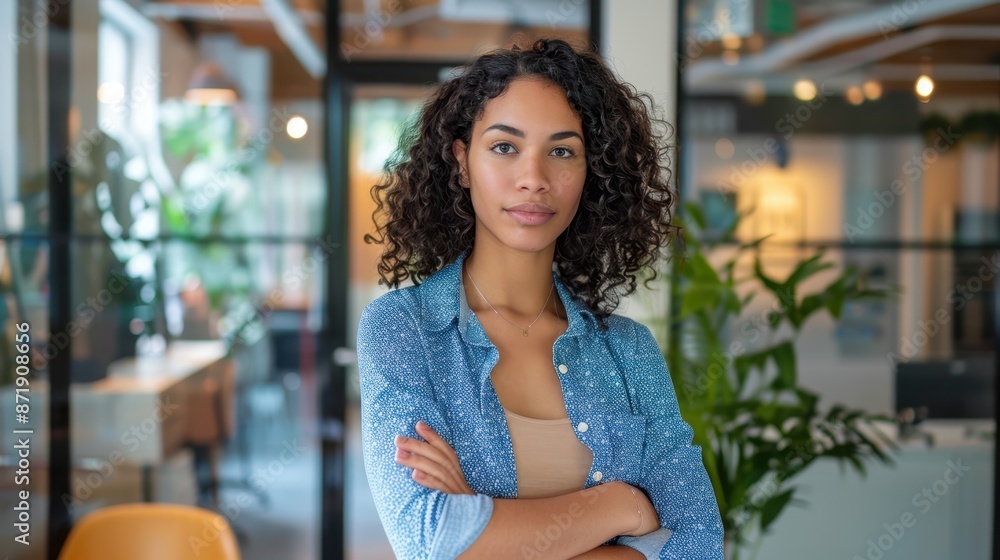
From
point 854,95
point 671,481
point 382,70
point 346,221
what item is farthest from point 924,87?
point 671,481

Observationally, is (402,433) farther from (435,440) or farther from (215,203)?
(215,203)

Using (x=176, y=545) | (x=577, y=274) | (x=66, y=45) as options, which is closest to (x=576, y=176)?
(x=577, y=274)

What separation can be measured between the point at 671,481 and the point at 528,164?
0.60 meters

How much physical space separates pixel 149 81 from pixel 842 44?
9.24 feet

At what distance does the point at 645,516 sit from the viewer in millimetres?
1420

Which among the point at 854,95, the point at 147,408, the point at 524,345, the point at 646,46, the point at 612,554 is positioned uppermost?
the point at 646,46

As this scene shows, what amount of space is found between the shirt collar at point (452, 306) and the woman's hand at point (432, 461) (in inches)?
7.3

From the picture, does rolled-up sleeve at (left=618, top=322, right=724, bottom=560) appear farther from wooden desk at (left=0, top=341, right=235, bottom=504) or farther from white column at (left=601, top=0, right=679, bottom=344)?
wooden desk at (left=0, top=341, right=235, bottom=504)

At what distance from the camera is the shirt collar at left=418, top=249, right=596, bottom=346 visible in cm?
144

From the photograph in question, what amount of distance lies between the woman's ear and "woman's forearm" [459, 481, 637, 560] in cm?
54

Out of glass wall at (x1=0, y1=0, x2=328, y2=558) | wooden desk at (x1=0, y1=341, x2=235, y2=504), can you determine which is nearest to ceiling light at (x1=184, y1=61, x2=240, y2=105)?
glass wall at (x1=0, y1=0, x2=328, y2=558)

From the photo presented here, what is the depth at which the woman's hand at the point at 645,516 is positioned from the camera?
142 cm

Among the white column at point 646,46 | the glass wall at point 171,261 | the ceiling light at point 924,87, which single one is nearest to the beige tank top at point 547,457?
the white column at point 646,46

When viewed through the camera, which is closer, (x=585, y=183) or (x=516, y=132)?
(x=516, y=132)
